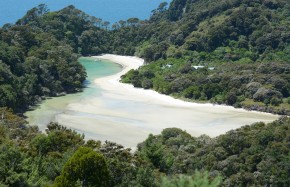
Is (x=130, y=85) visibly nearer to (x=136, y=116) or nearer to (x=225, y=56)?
(x=225, y=56)

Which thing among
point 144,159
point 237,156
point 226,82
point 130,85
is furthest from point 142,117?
point 144,159

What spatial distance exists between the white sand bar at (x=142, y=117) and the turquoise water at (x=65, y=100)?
1057 millimetres

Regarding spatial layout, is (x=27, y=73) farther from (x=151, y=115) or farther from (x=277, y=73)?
(x=277, y=73)

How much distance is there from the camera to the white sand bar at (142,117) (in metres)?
39.6

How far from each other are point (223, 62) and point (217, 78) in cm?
1061

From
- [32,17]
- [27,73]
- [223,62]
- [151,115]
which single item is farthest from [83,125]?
[32,17]

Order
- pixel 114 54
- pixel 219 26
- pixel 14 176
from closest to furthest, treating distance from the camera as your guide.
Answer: pixel 14 176 < pixel 219 26 < pixel 114 54

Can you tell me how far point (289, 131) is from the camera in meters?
28.9

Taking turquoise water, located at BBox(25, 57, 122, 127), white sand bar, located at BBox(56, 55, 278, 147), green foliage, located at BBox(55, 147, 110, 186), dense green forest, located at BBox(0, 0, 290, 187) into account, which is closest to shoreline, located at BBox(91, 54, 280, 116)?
white sand bar, located at BBox(56, 55, 278, 147)

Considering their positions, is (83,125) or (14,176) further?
(83,125)

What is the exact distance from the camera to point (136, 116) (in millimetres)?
45062

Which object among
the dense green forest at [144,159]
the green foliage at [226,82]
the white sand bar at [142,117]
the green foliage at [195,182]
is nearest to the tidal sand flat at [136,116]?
the white sand bar at [142,117]

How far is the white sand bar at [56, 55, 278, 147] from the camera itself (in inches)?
1558

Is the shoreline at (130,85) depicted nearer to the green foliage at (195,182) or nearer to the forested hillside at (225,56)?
the forested hillside at (225,56)
